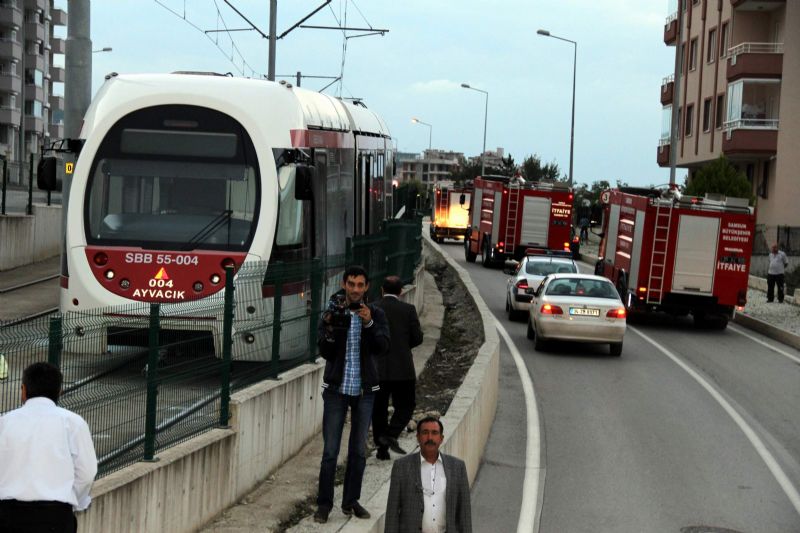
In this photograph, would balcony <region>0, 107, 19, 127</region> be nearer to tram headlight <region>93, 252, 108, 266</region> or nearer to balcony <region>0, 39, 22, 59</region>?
balcony <region>0, 39, 22, 59</region>

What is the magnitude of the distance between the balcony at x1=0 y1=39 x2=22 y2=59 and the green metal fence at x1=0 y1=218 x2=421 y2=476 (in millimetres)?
80325

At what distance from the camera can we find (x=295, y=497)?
1054 centimetres

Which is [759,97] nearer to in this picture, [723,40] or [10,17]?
[723,40]

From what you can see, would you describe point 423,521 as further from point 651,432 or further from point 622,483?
point 651,432

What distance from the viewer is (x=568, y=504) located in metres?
12.9

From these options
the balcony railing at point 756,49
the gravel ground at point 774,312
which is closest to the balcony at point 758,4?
the balcony railing at point 756,49

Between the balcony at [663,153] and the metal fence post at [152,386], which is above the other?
the balcony at [663,153]

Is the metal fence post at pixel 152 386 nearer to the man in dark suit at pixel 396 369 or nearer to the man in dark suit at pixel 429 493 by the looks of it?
the man in dark suit at pixel 429 493

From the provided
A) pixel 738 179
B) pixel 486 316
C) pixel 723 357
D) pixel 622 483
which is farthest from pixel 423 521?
pixel 738 179

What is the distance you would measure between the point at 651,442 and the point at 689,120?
50.0 metres

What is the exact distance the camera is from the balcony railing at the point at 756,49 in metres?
54.3

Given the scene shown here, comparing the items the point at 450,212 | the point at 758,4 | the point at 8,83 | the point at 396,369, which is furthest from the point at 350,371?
the point at 8,83

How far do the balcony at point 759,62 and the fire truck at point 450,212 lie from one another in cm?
1418

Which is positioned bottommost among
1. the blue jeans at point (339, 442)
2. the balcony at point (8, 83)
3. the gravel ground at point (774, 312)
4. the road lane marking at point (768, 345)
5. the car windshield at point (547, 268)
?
the road lane marking at point (768, 345)
